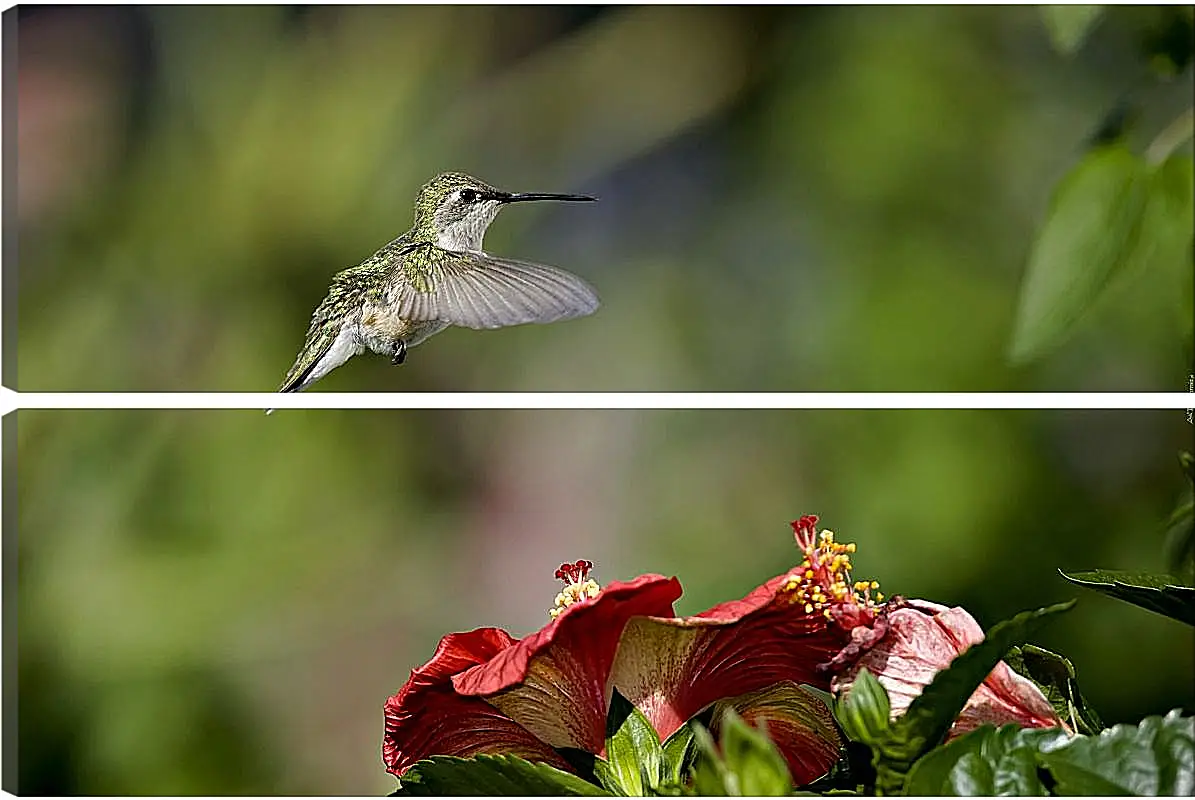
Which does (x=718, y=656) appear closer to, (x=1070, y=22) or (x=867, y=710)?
(x=867, y=710)

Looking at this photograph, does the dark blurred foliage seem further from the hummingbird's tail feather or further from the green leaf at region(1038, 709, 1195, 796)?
the green leaf at region(1038, 709, 1195, 796)

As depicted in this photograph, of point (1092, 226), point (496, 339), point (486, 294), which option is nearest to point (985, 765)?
point (1092, 226)

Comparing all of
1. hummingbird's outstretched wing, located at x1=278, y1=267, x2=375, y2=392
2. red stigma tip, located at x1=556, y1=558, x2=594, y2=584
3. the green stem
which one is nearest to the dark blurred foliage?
hummingbird's outstretched wing, located at x1=278, y1=267, x2=375, y2=392

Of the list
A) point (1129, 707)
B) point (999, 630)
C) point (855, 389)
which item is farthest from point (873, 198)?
point (999, 630)

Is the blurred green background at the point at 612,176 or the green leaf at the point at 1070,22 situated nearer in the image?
the green leaf at the point at 1070,22

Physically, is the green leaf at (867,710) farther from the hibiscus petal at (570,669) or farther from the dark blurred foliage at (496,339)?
the dark blurred foliage at (496,339)

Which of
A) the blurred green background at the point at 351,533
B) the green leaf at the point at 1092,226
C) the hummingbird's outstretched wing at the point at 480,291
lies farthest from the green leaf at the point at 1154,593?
the blurred green background at the point at 351,533

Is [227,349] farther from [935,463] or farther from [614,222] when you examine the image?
[935,463]
